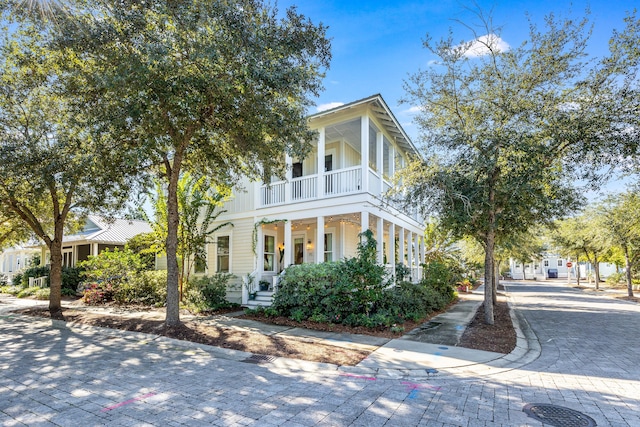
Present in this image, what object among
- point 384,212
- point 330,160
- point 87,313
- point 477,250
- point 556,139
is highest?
point 330,160

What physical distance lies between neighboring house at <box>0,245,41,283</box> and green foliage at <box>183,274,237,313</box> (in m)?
24.9

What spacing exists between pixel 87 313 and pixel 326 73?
1148 centimetres

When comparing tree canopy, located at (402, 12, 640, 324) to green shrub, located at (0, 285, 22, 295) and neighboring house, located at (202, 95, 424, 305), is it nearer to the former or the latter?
neighboring house, located at (202, 95, 424, 305)

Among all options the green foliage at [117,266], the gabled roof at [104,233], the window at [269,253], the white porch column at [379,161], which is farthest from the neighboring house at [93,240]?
the white porch column at [379,161]

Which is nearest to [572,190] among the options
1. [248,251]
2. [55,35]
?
[248,251]

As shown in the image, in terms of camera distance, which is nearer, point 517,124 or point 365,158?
point 517,124

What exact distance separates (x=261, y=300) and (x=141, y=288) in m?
5.66

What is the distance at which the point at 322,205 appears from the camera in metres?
12.3

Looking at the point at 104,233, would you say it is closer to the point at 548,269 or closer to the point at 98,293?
the point at 98,293

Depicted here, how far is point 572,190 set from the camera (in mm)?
9781

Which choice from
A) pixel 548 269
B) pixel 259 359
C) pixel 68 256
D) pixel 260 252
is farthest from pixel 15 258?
pixel 548 269

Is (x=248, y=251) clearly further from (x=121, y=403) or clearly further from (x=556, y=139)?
(x=556, y=139)

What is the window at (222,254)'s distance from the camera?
49.9 ft

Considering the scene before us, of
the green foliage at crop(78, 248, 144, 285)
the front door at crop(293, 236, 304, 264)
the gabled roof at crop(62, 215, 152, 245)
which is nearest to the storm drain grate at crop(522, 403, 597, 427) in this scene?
the front door at crop(293, 236, 304, 264)
